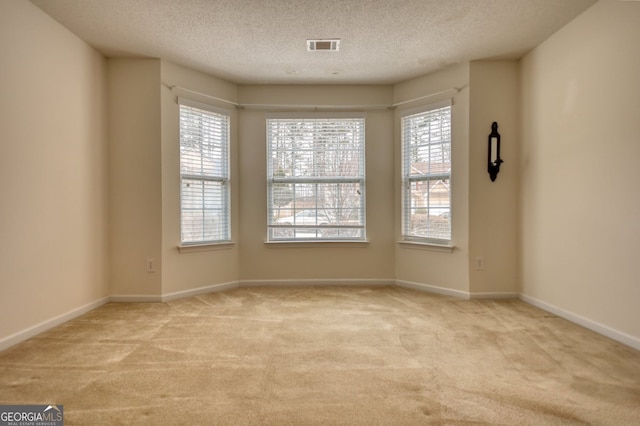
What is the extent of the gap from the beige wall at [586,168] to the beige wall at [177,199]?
3428mm

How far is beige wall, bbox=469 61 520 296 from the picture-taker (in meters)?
3.73

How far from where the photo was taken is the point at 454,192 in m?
3.89

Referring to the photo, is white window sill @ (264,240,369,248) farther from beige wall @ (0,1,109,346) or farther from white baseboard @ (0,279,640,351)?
beige wall @ (0,1,109,346)

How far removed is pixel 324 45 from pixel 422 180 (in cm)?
191

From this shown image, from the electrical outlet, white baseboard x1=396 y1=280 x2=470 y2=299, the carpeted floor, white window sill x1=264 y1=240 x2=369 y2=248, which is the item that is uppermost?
white window sill x1=264 y1=240 x2=369 y2=248

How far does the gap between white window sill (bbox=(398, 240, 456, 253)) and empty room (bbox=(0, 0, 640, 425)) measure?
23 millimetres

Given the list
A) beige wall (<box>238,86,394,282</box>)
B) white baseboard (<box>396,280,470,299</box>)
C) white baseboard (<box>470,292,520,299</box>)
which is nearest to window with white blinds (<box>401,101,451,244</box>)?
beige wall (<box>238,86,394,282</box>)

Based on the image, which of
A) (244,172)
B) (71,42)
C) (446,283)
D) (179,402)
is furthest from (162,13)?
(446,283)

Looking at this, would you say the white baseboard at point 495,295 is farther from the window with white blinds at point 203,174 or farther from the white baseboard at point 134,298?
the white baseboard at point 134,298

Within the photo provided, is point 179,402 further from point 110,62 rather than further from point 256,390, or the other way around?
point 110,62

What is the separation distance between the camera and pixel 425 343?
2.55 meters

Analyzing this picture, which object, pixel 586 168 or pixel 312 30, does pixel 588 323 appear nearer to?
pixel 586 168

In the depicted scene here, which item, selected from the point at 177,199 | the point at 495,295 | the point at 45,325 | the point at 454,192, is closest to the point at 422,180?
the point at 454,192

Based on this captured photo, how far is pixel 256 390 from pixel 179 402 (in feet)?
1.29
